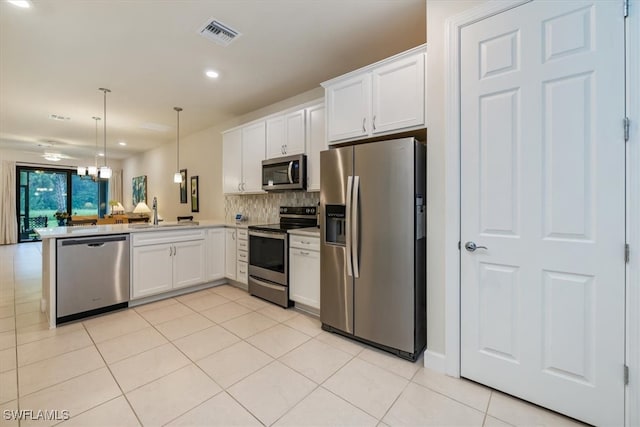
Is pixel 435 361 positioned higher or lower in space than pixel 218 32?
lower

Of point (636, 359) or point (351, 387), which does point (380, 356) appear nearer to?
point (351, 387)

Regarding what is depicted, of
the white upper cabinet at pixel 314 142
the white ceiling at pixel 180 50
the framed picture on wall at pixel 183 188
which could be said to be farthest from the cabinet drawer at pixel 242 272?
the framed picture on wall at pixel 183 188

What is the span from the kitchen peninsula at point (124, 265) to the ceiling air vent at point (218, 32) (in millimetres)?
2187

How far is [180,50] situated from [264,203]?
222 cm

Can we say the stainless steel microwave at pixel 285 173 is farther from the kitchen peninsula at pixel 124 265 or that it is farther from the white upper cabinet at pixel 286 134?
the kitchen peninsula at pixel 124 265

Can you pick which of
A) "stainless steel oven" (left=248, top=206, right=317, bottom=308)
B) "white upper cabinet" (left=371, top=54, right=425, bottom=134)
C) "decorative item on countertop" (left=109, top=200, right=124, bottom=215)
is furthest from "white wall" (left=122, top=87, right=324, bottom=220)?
"stainless steel oven" (left=248, top=206, right=317, bottom=308)

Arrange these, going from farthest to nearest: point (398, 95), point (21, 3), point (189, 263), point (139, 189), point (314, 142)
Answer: point (139, 189) → point (189, 263) → point (314, 142) → point (398, 95) → point (21, 3)

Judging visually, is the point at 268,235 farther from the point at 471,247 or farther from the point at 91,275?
the point at 471,247

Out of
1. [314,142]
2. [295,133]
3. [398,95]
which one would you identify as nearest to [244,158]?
[295,133]

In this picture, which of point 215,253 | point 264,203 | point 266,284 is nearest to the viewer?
point 266,284

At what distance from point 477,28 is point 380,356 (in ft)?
7.96

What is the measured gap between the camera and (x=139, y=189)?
821cm

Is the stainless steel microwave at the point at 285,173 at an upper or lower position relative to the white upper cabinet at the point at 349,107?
lower

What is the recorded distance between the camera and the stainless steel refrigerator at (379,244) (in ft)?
6.68
